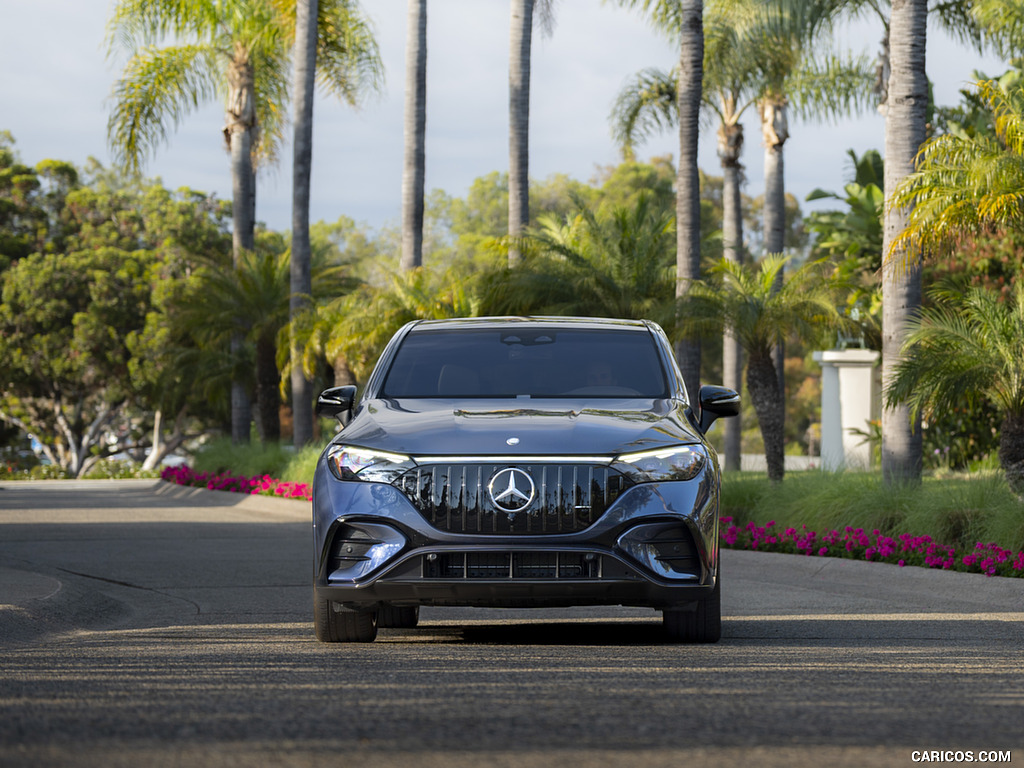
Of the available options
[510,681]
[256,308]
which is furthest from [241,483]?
[510,681]

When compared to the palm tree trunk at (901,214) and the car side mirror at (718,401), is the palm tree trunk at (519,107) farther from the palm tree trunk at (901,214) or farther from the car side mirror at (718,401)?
the car side mirror at (718,401)

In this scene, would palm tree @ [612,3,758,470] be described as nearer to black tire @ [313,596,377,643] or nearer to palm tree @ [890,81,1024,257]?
palm tree @ [890,81,1024,257]

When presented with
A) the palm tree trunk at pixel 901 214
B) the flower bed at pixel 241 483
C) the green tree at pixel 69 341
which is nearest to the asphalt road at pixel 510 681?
the palm tree trunk at pixel 901 214

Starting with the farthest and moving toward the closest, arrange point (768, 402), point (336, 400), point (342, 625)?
point (768, 402) → point (336, 400) → point (342, 625)

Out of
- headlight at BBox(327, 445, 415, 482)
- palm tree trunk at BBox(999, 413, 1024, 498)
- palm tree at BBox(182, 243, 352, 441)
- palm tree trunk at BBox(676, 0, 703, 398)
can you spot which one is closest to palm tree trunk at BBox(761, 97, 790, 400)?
palm tree trunk at BBox(676, 0, 703, 398)

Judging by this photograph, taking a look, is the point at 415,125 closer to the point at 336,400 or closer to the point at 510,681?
the point at 336,400

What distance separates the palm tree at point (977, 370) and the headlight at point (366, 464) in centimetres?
787

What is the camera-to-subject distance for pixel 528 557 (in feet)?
20.7

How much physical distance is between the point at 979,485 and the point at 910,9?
570 centimetres

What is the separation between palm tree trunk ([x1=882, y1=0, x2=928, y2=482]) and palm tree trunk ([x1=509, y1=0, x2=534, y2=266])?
1208 cm

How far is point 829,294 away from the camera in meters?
18.9

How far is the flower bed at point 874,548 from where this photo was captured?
1056cm

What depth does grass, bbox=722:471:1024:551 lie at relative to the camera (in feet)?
37.0

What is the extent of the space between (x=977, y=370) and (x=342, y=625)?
8189 millimetres
